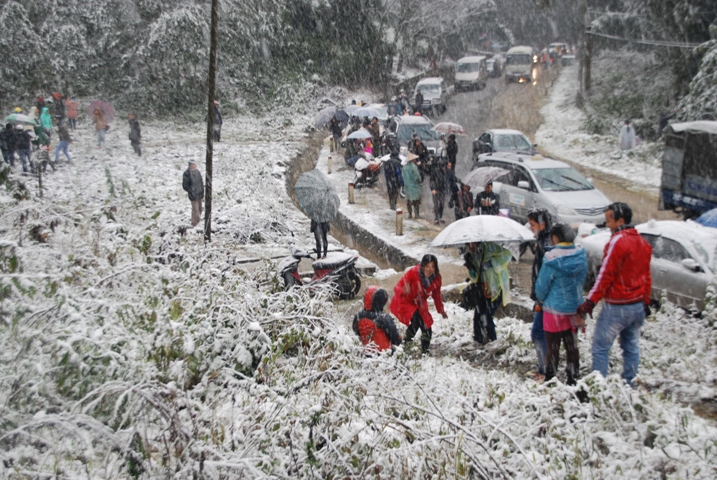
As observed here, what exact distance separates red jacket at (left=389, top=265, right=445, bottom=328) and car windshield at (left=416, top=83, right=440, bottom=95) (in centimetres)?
2966

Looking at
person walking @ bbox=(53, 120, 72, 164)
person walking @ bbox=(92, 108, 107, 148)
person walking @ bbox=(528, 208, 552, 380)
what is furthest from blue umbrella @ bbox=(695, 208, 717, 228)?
person walking @ bbox=(92, 108, 107, 148)

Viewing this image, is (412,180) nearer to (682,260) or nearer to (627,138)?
(682,260)

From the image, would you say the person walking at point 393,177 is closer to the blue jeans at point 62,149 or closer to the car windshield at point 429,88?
the blue jeans at point 62,149

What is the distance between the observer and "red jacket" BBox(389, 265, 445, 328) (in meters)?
6.51

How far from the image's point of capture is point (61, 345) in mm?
3482

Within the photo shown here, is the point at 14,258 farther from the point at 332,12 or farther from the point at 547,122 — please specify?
the point at 332,12

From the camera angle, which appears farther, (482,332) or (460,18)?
(460,18)

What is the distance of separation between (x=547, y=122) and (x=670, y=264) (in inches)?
960

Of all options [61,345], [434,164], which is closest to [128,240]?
[61,345]

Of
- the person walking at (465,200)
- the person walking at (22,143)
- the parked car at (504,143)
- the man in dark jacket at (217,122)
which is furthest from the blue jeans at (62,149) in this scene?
the person walking at (465,200)

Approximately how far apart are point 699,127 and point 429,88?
868 inches

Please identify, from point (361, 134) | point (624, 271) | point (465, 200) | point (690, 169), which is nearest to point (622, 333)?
point (624, 271)

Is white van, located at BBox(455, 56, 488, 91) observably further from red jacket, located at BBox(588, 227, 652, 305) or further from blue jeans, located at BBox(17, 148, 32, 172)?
red jacket, located at BBox(588, 227, 652, 305)

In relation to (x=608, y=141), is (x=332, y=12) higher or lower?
higher
